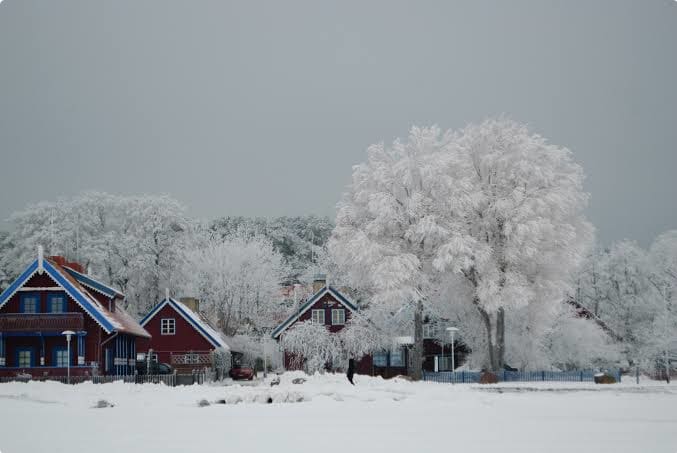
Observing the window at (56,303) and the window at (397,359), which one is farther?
the window at (397,359)

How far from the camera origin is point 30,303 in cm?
4775

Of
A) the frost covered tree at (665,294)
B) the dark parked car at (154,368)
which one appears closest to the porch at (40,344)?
the dark parked car at (154,368)

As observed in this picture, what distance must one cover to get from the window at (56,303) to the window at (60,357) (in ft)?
8.14

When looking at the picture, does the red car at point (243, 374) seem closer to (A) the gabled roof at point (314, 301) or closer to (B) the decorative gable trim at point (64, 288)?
(A) the gabled roof at point (314, 301)

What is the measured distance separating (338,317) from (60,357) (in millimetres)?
20101

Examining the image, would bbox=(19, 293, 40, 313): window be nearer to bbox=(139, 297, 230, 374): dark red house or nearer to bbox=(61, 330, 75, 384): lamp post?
bbox=(61, 330, 75, 384): lamp post

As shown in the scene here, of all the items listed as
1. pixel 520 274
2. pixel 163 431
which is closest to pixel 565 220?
pixel 520 274

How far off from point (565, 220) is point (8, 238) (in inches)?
1843

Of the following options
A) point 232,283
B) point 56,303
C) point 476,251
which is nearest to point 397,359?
point 476,251

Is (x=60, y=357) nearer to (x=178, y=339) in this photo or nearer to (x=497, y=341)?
(x=178, y=339)

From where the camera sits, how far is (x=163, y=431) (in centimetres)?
2123

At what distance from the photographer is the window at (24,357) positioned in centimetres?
4844

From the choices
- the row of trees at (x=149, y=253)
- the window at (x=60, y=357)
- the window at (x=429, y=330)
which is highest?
the row of trees at (x=149, y=253)

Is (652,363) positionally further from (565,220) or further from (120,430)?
(120,430)
